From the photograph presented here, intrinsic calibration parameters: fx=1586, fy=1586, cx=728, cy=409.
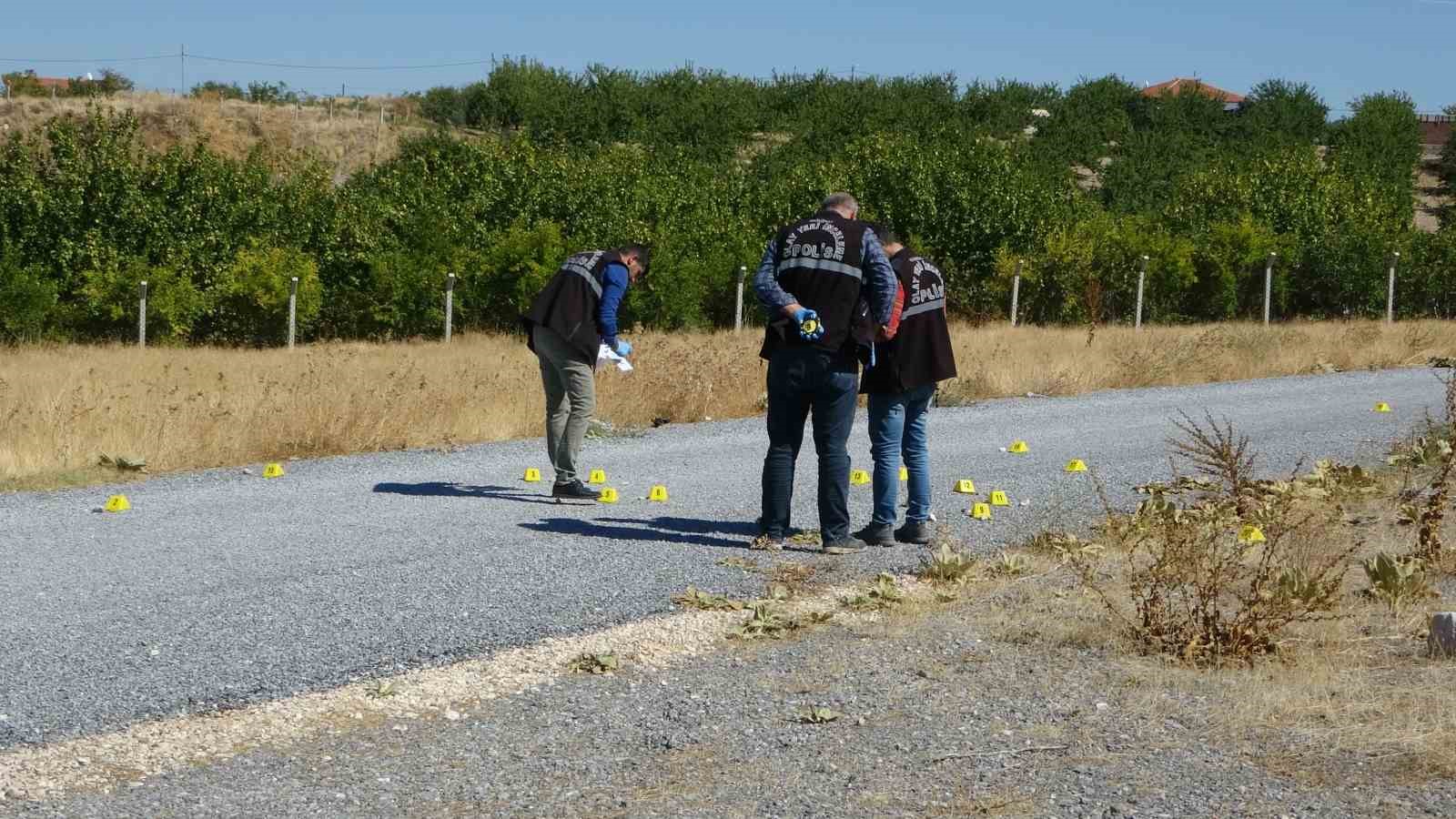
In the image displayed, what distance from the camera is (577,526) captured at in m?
9.26

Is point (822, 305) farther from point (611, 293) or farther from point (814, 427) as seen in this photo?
point (611, 293)

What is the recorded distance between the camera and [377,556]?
27.0ft

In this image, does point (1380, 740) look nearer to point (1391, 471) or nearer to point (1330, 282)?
point (1391, 471)

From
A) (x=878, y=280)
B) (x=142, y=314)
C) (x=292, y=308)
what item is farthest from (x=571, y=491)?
(x=142, y=314)

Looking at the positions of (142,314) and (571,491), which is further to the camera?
Result: (142,314)

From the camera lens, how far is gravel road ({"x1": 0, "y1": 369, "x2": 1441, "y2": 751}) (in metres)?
5.96

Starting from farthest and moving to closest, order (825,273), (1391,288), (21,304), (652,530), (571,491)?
(1391,288) → (21,304) → (571,491) → (652,530) → (825,273)

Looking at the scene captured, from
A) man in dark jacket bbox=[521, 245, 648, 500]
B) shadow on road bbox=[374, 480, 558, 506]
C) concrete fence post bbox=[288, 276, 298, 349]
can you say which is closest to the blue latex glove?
man in dark jacket bbox=[521, 245, 648, 500]

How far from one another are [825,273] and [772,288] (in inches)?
11.1

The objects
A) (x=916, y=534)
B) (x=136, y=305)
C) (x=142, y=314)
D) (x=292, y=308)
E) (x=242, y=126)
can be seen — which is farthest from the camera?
(x=242, y=126)

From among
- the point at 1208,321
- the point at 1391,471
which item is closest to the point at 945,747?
the point at 1391,471

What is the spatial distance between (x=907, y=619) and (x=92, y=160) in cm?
3365

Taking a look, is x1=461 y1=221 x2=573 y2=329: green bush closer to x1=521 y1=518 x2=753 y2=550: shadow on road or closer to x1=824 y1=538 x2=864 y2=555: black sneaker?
x1=521 y1=518 x2=753 y2=550: shadow on road

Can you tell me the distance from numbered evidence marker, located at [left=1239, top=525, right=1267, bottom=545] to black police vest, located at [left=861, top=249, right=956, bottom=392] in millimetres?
1711
